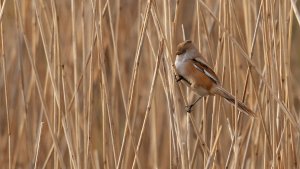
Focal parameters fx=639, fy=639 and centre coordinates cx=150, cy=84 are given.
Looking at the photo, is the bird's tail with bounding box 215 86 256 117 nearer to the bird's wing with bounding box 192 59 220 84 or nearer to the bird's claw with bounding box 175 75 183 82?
the bird's wing with bounding box 192 59 220 84

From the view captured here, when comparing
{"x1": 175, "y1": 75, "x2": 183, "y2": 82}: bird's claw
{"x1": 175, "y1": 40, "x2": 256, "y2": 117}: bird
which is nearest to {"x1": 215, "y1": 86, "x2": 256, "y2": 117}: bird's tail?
{"x1": 175, "y1": 40, "x2": 256, "y2": 117}: bird

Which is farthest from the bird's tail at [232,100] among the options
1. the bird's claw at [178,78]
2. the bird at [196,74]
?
the bird's claw at [178,78]

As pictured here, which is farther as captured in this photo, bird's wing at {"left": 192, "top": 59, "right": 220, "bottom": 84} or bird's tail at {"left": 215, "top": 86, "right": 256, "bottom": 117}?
bird's wing at {"left": 192, "top": 59, "right": 220, "bottom": 84}

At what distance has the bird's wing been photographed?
8.40 ft

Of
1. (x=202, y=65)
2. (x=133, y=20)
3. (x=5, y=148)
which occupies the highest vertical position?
(x=133, y=20)

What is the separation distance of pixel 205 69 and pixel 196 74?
0.04 m

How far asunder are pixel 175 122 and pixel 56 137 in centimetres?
48

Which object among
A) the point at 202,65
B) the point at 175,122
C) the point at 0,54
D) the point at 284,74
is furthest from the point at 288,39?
the point at 0,54

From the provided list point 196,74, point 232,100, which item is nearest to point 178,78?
point 196,74

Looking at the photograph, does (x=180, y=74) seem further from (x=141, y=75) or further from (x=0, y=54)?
(x=141, y=75)

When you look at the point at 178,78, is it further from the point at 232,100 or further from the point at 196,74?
the point at 232,100

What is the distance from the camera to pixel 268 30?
2.53 m

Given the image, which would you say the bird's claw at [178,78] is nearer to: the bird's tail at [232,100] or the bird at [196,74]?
the bird at [196,74]

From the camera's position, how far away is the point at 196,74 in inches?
101
